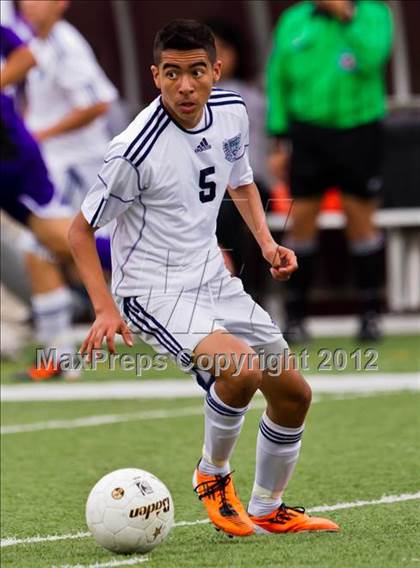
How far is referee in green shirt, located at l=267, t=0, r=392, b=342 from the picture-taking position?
10.8 m

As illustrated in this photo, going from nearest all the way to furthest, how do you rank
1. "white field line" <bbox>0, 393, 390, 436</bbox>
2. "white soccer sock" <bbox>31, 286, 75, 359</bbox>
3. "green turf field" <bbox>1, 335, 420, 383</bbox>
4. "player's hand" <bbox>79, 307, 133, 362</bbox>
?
"player's hand" <bbox>79, 307, 133, 362</bbox> < "white field line" <bbox>0, 393, 390, 436</bbox> < "white soccer sock" <bbox>31, 286, 75, 359</bbox> < "green turf field" <bbox>1, 335, 420, 383</bbox>

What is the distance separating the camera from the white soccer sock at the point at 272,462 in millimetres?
5191

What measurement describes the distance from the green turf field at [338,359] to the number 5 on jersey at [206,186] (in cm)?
442

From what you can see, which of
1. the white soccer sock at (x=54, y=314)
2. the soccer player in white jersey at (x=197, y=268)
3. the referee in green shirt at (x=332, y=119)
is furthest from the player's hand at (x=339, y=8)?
the soccer player in white jersey at (x=197, y=268)

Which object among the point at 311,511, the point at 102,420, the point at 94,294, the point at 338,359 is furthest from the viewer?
the point at 338,359

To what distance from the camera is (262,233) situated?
5.34 meters

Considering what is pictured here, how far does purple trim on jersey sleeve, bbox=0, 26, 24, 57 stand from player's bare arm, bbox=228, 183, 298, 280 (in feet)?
12.0

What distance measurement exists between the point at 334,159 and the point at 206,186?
5745mm

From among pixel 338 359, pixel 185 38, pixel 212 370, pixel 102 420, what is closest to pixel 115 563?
pixel 212 370

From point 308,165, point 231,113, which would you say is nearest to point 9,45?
point 308,165

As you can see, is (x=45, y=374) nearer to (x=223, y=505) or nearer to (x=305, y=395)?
(x=223, y=505)

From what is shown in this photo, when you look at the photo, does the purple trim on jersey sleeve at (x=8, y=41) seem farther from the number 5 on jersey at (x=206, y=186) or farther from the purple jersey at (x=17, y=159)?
the number 5 on jersey at (x=206, y=186)

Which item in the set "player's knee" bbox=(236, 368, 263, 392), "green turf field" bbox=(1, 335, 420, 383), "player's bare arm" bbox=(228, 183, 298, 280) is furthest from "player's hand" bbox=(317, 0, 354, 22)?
"player's knee" bbox=(236, 368, 263, 392)

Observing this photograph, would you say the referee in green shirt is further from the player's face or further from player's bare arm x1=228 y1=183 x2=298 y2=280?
the player's face
